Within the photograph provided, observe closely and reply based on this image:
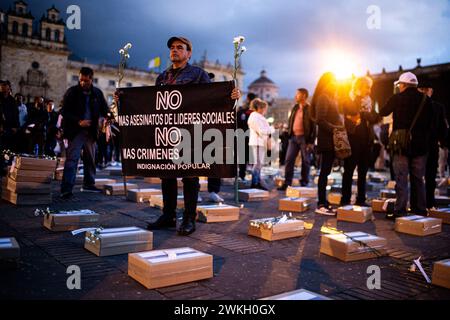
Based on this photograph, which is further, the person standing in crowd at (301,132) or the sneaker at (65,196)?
the person standing in crowd at (301,132)

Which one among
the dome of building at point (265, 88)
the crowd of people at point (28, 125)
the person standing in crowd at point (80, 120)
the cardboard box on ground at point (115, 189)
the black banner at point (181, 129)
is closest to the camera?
the black banner at point (181, 129)

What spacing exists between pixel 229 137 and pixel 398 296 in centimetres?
220

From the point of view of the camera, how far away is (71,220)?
4.29 metres

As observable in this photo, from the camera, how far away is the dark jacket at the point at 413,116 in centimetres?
550

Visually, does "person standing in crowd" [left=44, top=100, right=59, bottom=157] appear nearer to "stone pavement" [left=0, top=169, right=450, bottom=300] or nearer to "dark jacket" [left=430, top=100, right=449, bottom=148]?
"stone pavement" [left=0, top=169, right=450, bottom=300]

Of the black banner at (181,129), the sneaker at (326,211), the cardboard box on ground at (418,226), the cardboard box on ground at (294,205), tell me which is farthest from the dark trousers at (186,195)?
the cardboard box on ground at (418,226)

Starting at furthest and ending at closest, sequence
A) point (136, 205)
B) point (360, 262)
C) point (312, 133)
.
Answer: point (312, 133)
point (136, 205)
point (360, 262)

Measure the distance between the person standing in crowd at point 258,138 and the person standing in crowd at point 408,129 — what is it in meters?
3.56

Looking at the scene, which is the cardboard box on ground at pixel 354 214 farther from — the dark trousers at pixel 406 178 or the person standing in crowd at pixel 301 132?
the person standing in crowd at pixel 301 132

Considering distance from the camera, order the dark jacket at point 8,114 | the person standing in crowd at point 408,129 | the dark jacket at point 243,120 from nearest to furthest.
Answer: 1. the person standing in crowd at point 408,129
2. the dark jacket at point 8,114
3. the dark jacket at point 243,120

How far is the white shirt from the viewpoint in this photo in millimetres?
8961

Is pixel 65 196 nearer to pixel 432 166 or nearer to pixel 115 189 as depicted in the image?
pixel 115 189

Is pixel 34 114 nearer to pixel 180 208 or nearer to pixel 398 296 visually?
pixel 180 208
